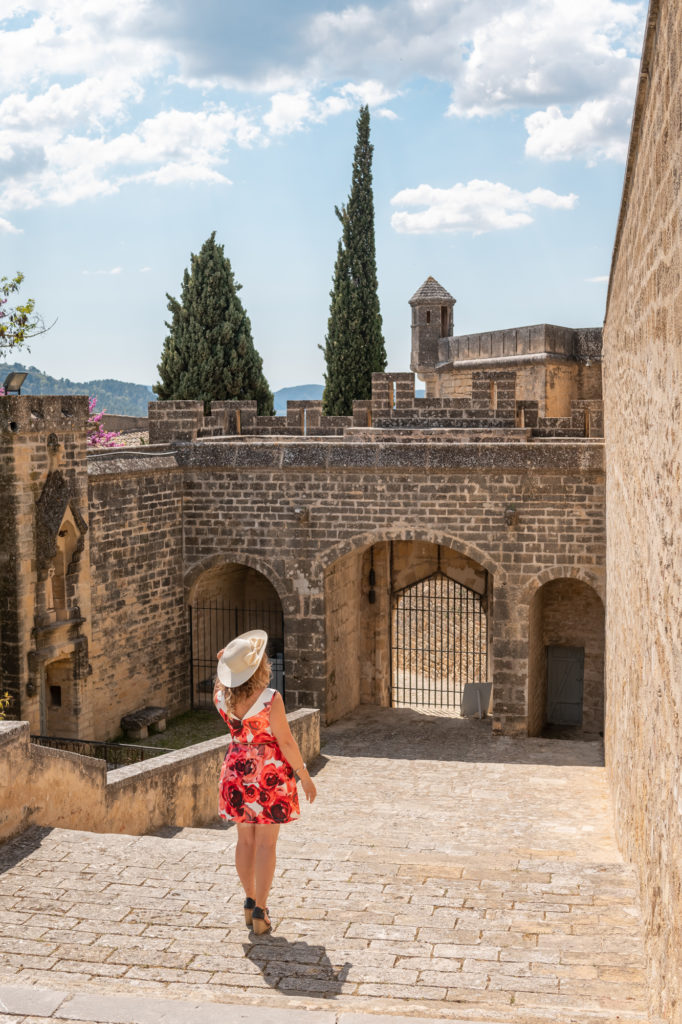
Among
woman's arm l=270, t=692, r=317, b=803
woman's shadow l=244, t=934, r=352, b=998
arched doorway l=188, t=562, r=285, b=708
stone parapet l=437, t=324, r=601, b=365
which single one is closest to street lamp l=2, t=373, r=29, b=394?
arched doorway l=188, t=562, r=285, b=708

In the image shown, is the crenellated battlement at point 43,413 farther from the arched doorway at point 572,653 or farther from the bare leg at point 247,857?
the arched doorway at point 572,653

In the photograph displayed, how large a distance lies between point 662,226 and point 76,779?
5400 millimetres

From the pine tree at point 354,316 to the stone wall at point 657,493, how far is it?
25216 millimetres

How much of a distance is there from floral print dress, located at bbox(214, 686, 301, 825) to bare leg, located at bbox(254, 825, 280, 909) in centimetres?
5

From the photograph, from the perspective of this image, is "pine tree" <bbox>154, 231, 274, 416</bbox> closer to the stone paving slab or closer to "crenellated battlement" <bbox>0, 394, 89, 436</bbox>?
"crenellated battlement" <bbox>0, 394, 89, 436</bbox>

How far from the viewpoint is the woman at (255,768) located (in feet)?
16.8

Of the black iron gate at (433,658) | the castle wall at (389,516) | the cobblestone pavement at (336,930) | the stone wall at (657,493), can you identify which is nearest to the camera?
the stone wall at (657,493)

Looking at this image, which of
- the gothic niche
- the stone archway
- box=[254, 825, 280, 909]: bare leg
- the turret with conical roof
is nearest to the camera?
box=[254, 825, 280, 909]: bare leg

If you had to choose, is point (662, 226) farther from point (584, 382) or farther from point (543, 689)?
point (584, 382)

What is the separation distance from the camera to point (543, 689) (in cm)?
1753

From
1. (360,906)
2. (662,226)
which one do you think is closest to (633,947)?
(360,906)

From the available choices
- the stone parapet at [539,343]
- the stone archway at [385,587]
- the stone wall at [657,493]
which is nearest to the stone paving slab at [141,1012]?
the stone wall at [657,493]

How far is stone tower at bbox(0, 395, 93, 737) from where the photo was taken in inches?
471

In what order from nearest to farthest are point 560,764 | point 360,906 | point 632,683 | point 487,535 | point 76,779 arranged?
point 360,906 < point 632,683 < point 76,779 < point 560,764 < point 487,535
